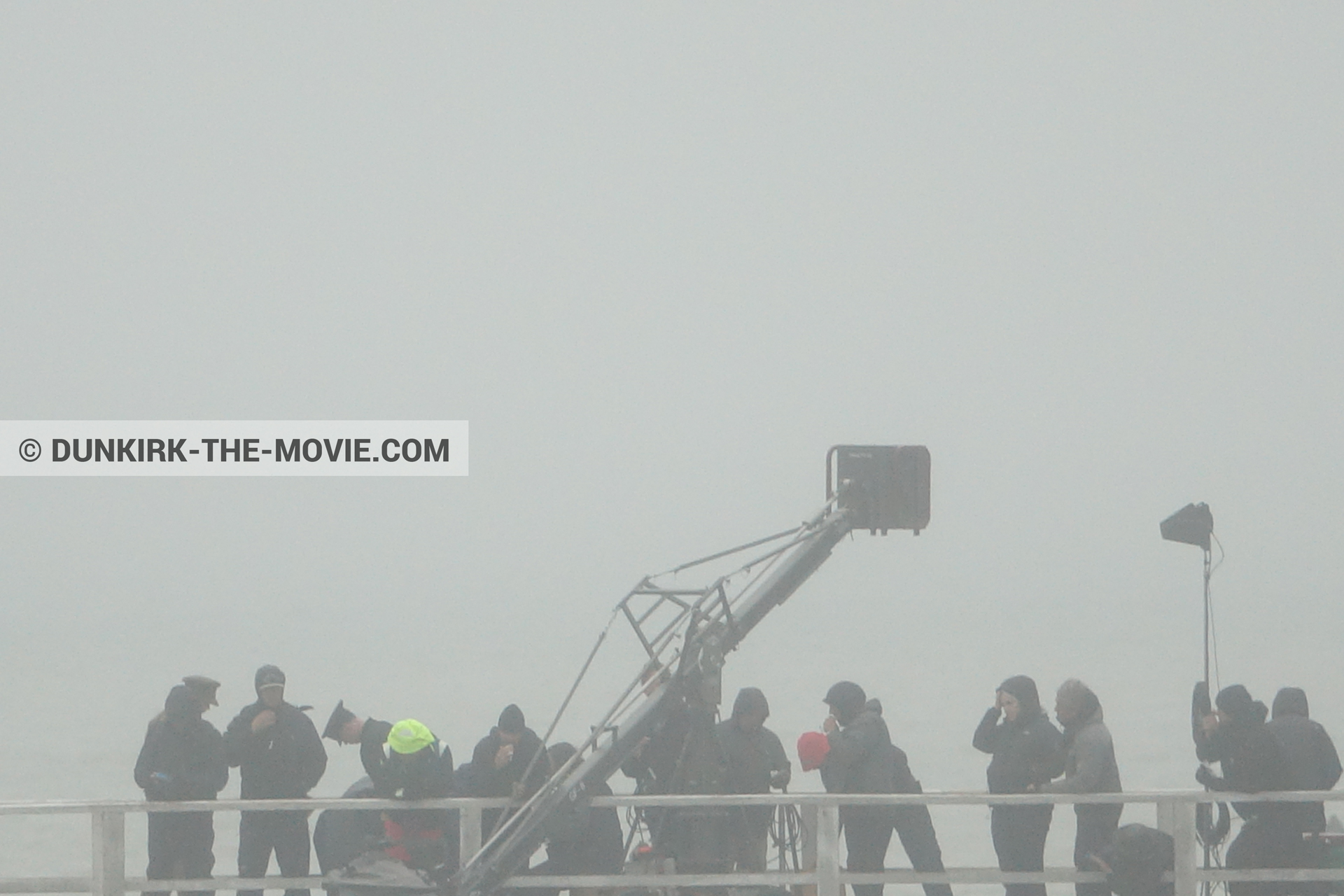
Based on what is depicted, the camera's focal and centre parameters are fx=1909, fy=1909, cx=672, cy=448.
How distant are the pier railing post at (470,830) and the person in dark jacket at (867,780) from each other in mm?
1725

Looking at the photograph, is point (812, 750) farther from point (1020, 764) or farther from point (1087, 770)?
point (1087, 770)

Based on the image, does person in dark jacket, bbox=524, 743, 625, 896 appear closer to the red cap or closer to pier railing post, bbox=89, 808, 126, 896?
the red cap

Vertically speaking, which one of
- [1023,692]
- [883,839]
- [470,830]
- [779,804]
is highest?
[1023,692]

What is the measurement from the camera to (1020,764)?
930cm

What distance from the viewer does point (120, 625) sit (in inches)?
7057

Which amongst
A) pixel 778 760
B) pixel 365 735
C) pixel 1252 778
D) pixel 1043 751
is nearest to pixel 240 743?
pixel 365 735

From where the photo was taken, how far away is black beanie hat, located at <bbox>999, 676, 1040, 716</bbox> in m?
9.27

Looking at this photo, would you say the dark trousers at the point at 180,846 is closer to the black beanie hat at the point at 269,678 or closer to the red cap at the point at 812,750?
the black beanie hat at the point at 269,678

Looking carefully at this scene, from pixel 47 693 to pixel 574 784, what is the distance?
101875mm

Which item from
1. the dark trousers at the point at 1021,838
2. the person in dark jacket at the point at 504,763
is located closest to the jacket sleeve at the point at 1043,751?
the dark trousers at the point at 1021,838

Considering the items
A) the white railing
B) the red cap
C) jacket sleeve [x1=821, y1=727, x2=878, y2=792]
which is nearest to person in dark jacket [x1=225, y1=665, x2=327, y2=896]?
the white railing

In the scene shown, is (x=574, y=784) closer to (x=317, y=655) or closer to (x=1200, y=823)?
(x=1200, y=823)

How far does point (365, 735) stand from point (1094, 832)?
11.7 feet

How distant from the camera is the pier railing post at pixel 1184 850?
877 centimetres
